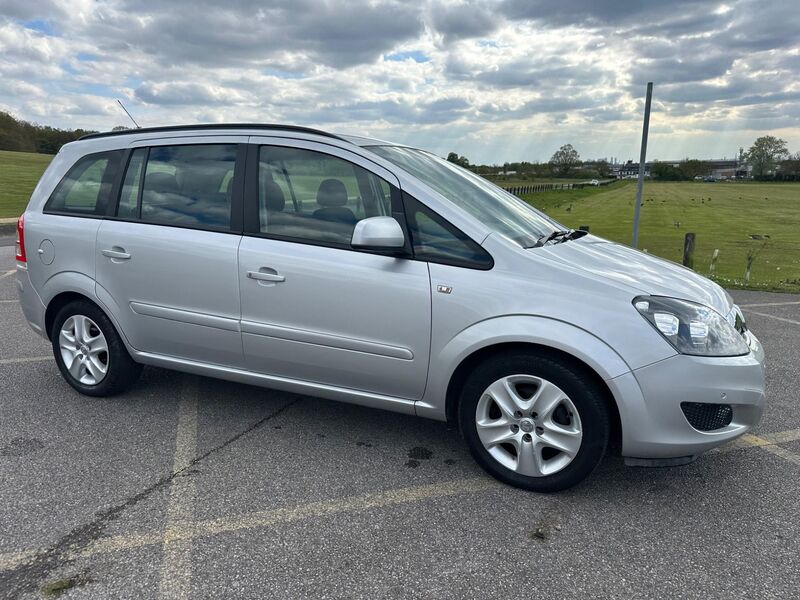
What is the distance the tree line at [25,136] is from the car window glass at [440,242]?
73354mm

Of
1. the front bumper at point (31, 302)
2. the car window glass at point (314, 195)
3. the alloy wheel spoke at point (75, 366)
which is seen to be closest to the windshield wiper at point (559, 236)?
the car window glass at point (314, 195)

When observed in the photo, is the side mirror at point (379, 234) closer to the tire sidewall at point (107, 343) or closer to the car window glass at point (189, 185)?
the car window glass at point (189, 185)

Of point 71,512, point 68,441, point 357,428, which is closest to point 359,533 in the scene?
point 357,428

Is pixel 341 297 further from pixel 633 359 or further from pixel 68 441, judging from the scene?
pixel 68 441

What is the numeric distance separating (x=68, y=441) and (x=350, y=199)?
2.18 metres

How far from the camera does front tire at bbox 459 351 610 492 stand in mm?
2799

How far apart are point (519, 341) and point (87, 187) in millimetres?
3109

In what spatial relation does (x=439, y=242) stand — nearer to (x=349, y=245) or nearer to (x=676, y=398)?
(x=349, y=245)

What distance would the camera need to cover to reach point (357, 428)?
12.2ft

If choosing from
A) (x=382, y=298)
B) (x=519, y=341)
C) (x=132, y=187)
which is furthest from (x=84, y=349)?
(x=519, y=341)

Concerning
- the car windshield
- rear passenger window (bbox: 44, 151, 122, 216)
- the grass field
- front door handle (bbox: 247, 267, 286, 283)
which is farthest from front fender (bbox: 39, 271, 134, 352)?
the grass field

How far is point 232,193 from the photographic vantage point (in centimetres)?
355

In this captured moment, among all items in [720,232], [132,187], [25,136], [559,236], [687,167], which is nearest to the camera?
[559,236]

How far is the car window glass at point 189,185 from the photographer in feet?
11.8
